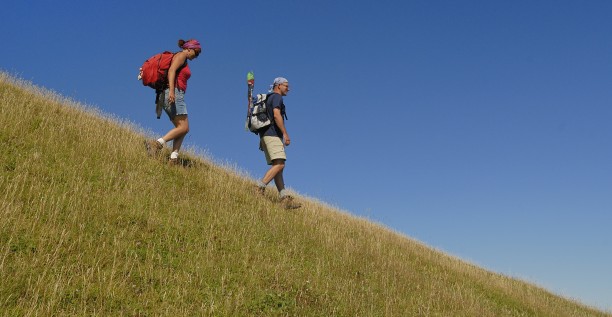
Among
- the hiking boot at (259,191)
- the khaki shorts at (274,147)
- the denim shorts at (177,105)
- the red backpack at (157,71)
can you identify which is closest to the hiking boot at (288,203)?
the hiking boot at (259,191)

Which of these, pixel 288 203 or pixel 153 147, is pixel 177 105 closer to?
pixel 153 147

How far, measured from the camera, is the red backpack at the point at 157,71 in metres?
8.55

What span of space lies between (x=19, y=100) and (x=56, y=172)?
336 centimetres

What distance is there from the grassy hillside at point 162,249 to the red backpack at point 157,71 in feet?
4.12

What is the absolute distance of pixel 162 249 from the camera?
5.48 m

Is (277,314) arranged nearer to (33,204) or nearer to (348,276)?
(348,276)

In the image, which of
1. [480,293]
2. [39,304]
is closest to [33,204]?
[39,304]

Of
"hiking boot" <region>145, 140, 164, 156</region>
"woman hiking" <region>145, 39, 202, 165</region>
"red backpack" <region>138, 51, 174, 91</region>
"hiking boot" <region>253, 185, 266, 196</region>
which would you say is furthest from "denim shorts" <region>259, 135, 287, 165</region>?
"red backpack" <region>138, 51, 174, 91</region>

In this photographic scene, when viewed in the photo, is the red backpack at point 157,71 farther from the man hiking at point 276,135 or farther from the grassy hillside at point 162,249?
the man hiking at point 276,135

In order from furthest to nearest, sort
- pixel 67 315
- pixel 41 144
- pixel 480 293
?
pixel 480 293, pixel 41 144, pixel 67 315

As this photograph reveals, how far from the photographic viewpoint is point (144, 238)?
5570mm

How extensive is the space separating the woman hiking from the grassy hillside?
20.7 inches

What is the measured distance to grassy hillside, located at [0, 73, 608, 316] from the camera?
4.41 meters

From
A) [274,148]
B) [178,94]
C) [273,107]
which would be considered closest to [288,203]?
[274,148]
